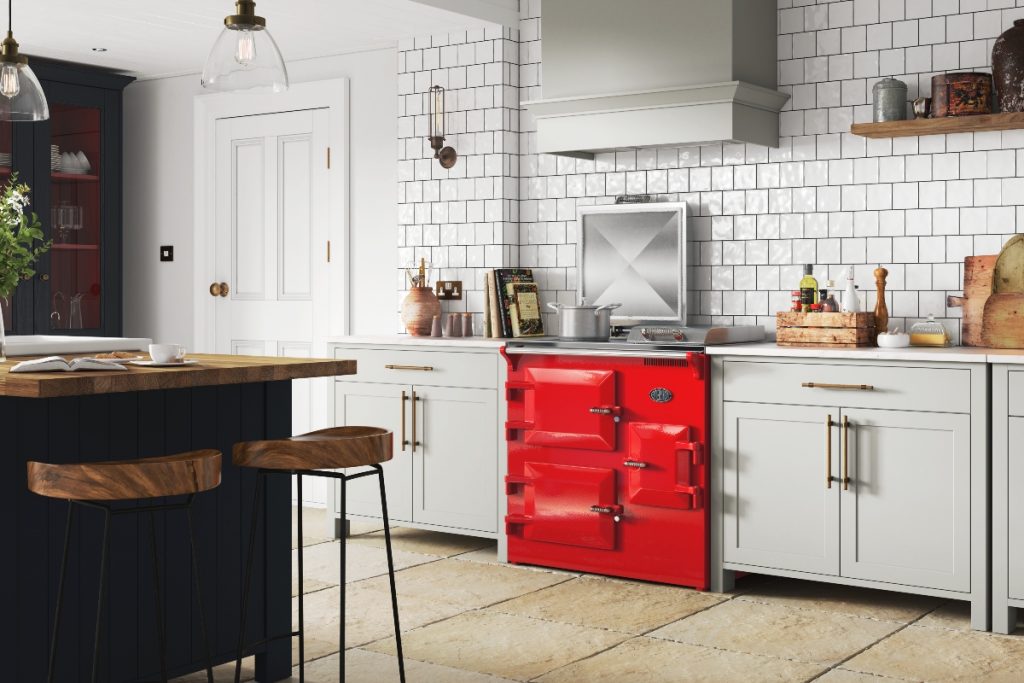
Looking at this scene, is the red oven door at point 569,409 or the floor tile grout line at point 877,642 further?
the red oven door at point 569,409

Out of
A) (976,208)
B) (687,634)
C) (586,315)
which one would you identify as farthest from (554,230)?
(687,634)

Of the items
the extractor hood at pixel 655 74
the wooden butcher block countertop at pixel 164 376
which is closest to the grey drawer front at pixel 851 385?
the extractor hood at pixel 655 74

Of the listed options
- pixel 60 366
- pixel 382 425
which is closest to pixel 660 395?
pixel 382 425

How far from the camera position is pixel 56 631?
113 inches

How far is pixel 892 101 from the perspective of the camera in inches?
184

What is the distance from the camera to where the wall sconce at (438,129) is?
5793 millimetres

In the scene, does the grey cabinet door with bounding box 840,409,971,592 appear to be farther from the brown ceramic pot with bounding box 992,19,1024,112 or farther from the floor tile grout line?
the brown ceramic pot with bounding box 992,19,1024,112

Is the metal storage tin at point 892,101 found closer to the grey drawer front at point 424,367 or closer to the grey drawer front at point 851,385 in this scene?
the grey drawer front at point 851,385

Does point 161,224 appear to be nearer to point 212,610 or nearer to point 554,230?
point 554,230

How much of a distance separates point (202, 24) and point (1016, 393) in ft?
12.4

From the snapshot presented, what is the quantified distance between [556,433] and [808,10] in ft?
6.56

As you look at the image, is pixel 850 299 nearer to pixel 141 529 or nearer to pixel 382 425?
pixel 382 425

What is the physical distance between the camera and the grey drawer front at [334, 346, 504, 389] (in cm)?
514

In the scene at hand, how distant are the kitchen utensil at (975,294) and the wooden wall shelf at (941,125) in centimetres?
48
